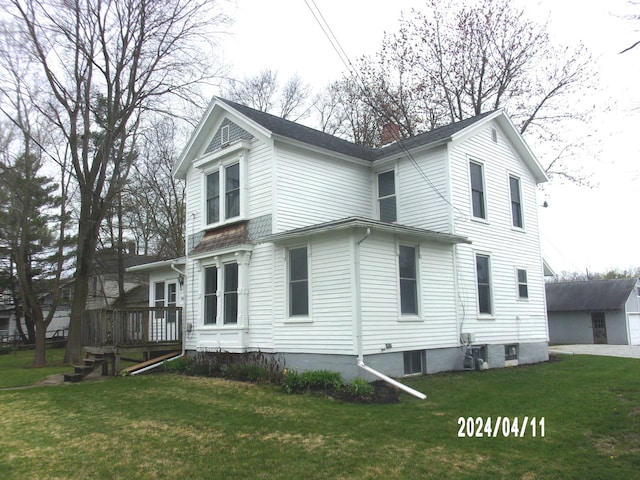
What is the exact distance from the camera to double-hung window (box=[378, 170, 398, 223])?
15.9 m

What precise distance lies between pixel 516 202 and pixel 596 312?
22947mm

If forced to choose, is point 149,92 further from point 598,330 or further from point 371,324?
point 598,330

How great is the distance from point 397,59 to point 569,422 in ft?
80.4

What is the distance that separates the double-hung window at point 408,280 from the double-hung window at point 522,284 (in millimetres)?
5212

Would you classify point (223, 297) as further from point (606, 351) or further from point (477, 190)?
point (606, 351)

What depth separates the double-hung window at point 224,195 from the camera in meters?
15.1

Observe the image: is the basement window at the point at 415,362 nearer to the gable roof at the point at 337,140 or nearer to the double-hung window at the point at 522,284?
the double-hung window at the point at 522,284

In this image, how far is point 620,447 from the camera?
655 cm

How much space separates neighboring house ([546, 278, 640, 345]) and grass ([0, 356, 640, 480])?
26.2m

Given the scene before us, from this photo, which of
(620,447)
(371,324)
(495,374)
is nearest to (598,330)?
(495,374)

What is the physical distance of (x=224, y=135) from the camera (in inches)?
622

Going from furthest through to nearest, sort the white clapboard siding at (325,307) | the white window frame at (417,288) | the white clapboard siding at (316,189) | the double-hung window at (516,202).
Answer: the double-hung window at (516,202), the white clapboard siding at (316,189), the white window frame at (417,288), the white clapboard siding at (325,307)

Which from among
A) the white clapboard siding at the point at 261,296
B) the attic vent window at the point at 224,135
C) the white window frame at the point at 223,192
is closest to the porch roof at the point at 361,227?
the white clapboard siding at the point at 261,296

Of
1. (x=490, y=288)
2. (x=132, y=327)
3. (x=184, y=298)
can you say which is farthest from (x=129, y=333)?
(x=490, y=288)
